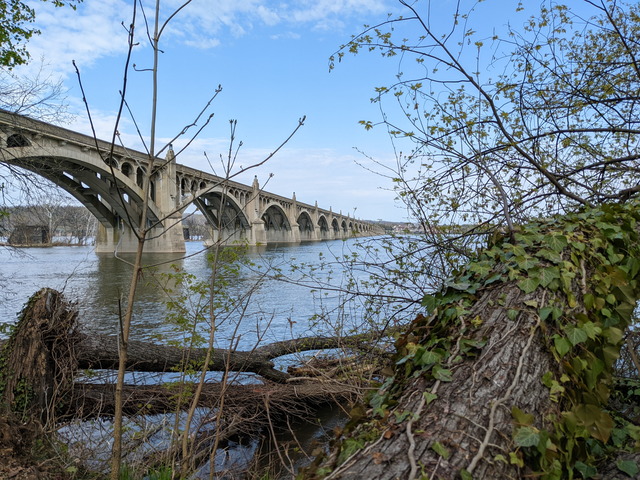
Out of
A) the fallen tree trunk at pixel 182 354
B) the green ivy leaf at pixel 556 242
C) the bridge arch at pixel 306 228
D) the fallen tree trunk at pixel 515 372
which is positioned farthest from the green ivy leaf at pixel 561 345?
the bridge arch at pixel 306 228

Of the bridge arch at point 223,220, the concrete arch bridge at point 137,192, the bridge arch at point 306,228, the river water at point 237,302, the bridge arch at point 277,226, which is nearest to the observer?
the bridge arch at point 223,220

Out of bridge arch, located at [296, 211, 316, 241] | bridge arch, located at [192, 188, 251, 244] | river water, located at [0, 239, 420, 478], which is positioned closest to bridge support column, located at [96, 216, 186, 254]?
bridge arch, located at [192, 188, 251, 244]

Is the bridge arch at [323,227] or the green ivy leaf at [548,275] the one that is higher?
the bridge arch at [323,227]

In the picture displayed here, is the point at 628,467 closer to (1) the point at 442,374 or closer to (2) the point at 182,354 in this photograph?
(1) the point at 442,374

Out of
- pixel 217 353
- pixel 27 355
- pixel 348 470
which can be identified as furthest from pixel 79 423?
pixel 348 470

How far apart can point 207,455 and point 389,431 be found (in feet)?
15.1

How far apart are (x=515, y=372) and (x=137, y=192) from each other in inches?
1254

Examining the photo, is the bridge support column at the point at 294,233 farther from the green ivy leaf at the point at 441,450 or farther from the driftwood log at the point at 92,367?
the green ivy leaf at the point at 441,450

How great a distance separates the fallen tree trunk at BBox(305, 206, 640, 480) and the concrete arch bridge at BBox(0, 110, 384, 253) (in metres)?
1.13

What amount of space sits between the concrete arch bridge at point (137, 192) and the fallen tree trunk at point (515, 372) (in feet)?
3.70

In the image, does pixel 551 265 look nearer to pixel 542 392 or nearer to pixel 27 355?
pixel 542 392

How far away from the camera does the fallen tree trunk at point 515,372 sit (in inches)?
62.4

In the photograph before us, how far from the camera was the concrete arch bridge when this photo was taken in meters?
3.87

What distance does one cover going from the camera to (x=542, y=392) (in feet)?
5.96
